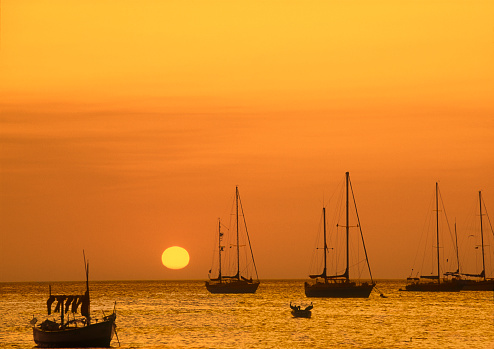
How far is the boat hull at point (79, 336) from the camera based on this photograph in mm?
73938

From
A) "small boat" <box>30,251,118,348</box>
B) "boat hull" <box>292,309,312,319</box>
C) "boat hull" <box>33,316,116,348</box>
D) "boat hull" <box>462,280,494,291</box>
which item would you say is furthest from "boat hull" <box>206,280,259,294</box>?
"boat hull" <box>33,316,116,348</box>

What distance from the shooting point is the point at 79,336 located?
74.0 metres

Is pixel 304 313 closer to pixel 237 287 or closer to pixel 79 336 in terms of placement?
pixel 79 336

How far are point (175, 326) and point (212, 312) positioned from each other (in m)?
36.6

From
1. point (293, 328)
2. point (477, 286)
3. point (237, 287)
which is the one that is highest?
point (477, 286)

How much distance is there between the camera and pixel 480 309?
15362 cm

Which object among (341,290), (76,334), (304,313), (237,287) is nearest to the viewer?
(76,334)

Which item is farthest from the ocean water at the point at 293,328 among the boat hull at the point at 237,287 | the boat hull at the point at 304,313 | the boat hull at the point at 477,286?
the boat hull at the point at 477,286

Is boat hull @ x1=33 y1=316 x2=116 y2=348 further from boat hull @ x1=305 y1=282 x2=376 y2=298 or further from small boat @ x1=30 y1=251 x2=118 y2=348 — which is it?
boat hull @ x1=305 y1=282 x2=376 y2=298

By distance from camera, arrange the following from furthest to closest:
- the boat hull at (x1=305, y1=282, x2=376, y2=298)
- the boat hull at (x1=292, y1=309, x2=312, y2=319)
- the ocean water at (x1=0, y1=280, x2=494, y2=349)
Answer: the boat hull at (x1=305, y1=282, x2=376, y2=298), the boat hull at (x1=292, y1=309, x2=312, y2=319), the ocean water at (x1=0, y1=280, x2=494, y2=349)

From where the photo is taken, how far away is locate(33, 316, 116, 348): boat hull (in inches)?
2911

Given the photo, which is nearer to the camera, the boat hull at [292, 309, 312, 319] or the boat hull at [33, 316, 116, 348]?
the boat hull at [33, 316, 116, 348]

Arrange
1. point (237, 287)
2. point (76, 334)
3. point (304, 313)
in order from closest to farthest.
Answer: point (76, 334) < point (304, 313) < point (237, 287)

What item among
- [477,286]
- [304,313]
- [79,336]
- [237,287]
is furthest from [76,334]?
[477,286]
